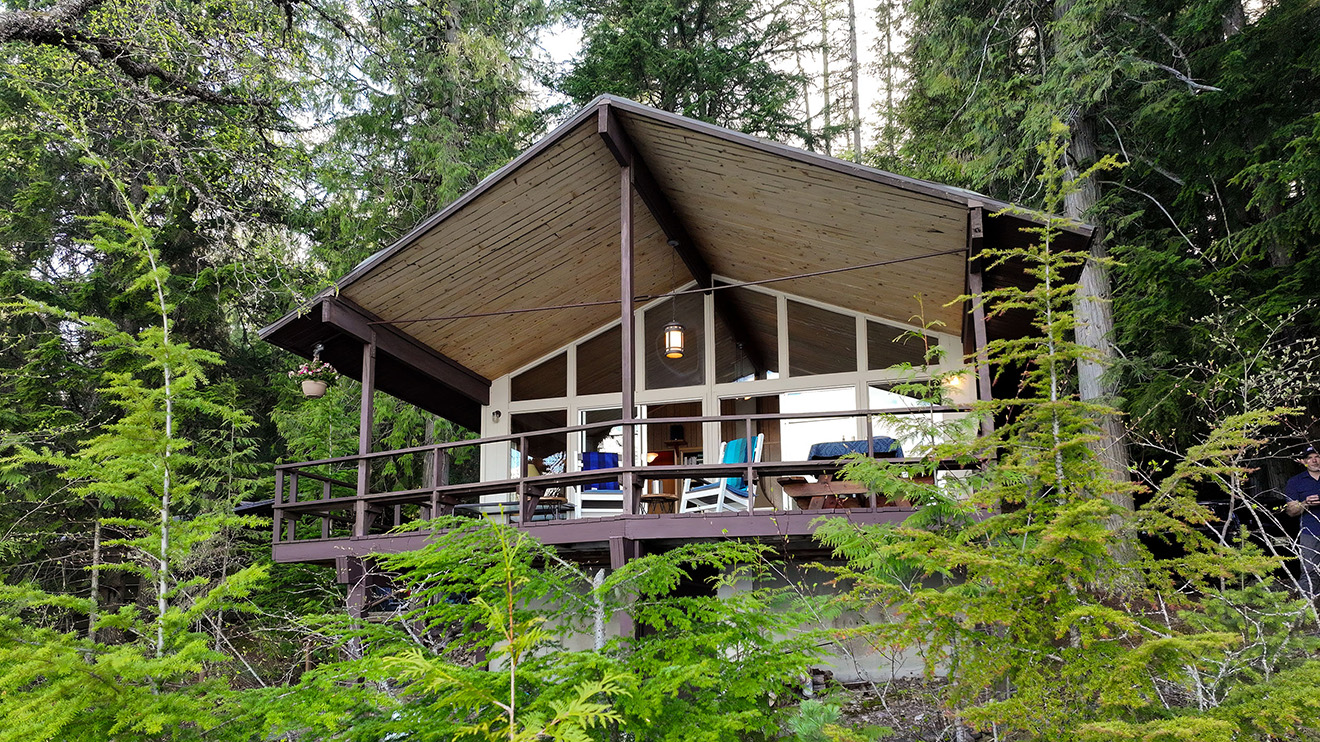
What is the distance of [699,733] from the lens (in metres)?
2.68

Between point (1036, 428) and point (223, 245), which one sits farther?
point (223, 245)

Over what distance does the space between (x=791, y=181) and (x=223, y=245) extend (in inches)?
174

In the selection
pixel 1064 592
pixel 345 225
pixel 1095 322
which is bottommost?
pixel 1064 592

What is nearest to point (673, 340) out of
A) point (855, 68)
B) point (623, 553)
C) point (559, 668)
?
point (623, 553)

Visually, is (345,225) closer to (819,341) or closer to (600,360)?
(600,360)

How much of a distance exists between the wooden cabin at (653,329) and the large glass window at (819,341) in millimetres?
23

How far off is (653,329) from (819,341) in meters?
2.03

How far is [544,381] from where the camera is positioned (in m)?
11.1

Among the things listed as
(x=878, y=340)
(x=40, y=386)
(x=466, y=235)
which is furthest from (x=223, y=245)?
(x=40, y=386)

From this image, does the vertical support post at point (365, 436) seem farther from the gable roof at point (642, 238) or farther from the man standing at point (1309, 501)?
the man standing at point (1309, 501)

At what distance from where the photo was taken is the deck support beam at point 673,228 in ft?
24.6

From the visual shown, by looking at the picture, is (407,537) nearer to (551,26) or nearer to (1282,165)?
(1282,165)

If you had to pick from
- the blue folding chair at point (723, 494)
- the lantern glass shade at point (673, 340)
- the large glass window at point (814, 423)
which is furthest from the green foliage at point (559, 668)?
the large glass window at point (814, 423)

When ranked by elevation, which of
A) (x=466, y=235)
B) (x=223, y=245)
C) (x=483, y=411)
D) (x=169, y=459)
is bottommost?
(x=169, y=459)
